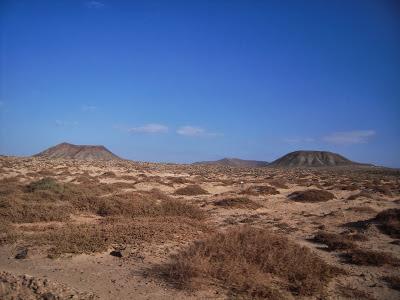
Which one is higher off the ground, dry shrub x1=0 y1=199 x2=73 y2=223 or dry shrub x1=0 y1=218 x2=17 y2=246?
dry shrub x1=0 y1=199 x2=73 y2=223

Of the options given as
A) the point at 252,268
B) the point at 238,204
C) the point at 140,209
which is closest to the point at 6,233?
the point at 140,209

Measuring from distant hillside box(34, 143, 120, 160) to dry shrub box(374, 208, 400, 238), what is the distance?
102154 mm

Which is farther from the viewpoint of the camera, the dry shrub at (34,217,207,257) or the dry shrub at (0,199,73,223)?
the dry shrub at (0,199,73,223)

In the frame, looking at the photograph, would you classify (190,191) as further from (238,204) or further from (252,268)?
(252,268)

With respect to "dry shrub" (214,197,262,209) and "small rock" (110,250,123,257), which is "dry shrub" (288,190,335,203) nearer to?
"dry shrub" (214,197,262,209)

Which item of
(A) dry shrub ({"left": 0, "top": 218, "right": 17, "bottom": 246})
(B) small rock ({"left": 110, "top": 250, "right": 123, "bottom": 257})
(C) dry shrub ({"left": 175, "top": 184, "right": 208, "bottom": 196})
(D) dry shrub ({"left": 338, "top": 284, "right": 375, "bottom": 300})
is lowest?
(D) dry shrub ({"left": 338, "top": 284, "right": 375, "bottom": 300})

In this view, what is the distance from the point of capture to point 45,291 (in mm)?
6730

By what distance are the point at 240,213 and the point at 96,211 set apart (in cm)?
605

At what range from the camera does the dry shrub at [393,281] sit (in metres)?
8.03

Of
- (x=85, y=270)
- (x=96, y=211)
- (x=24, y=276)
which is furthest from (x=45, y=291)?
(x=96, y=211)

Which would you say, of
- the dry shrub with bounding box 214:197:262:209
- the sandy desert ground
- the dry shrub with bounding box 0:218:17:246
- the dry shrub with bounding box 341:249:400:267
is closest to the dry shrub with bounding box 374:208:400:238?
the sandy desert ground

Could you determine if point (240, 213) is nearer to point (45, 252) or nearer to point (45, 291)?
point (45, 252)

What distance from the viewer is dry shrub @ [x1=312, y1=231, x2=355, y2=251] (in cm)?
1087

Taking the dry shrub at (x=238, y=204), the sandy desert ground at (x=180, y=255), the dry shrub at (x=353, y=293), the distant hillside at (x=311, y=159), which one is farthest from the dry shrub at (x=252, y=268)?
the distant hillside at (x=311, y=159)
